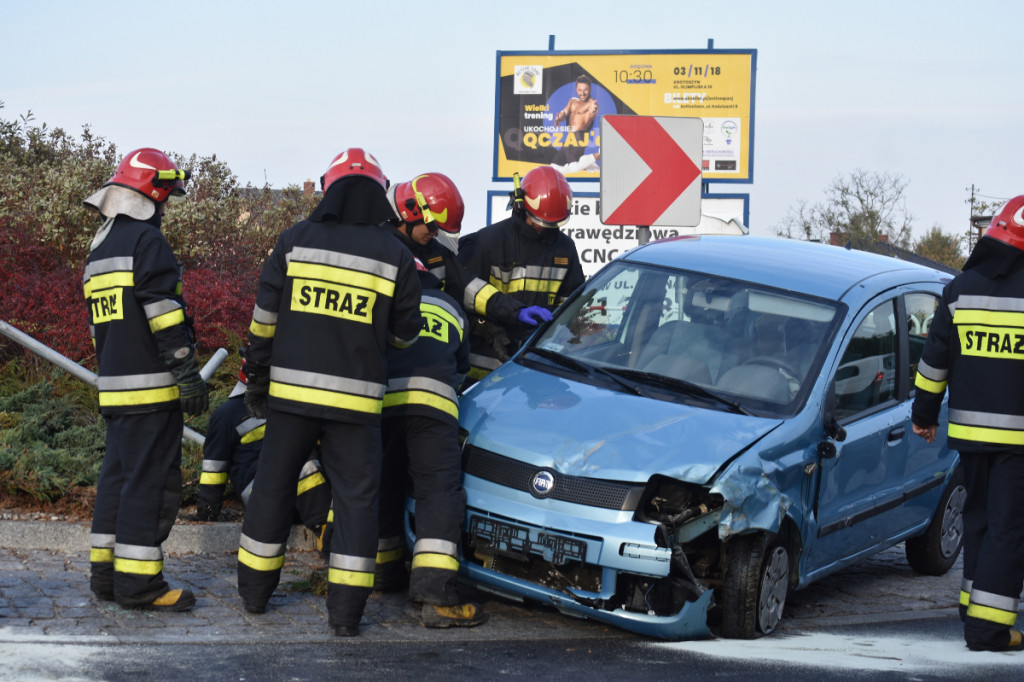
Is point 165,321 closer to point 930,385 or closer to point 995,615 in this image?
point 930,385

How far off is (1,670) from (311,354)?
173cm

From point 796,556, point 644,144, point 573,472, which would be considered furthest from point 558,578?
point 644,144

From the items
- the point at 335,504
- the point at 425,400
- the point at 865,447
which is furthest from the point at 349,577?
the point at 865,447

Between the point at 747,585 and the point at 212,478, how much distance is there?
124 inches

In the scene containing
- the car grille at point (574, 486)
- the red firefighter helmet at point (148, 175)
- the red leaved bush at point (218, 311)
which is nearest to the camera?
the car grille at point (574, 486)

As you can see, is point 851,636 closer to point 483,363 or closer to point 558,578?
point 558,578

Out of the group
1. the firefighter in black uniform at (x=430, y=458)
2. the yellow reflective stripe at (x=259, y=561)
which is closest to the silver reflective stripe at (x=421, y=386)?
the firefighter in black uniform at (x=430, y=458)

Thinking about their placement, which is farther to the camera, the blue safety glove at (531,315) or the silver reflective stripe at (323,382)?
the blue safety glove at (531,315)

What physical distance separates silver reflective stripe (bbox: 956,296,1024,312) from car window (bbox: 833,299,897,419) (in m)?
0.69

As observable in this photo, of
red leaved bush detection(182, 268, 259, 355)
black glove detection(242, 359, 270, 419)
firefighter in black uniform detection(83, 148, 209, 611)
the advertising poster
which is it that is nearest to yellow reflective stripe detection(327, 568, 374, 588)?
firefighter in black uniform detection(83, 148, 209, 611)

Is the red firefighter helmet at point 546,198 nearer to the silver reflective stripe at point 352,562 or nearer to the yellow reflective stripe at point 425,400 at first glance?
the yellow reflective stripe at point 425,400

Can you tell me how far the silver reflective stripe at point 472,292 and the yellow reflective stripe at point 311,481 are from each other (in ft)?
4.67

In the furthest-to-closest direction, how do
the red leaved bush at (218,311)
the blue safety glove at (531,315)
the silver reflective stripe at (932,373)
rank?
the red leaved bush at (218,311) → the blue safety glove at (531,315) → the silver reflective stripe at (932,373)

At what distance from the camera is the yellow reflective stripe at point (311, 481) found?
640cm
